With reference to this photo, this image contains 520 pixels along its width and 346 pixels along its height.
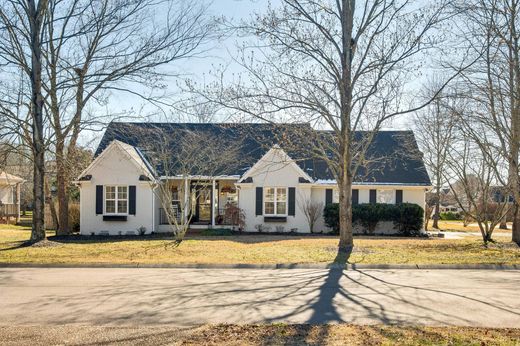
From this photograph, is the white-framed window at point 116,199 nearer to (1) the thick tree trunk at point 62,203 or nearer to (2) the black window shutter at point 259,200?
(1) the thick tree trunk at point 62,203

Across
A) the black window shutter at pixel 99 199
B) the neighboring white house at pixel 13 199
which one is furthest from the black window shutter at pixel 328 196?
the neighboring white house at pixel 13 199

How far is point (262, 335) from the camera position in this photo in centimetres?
645

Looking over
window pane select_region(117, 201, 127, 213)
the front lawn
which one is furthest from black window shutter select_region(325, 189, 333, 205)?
window pane select_region(117, 201, 127, 213)

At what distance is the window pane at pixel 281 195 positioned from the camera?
27.4m

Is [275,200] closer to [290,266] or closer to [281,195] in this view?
[281,195]

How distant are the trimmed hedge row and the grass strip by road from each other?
2009cm

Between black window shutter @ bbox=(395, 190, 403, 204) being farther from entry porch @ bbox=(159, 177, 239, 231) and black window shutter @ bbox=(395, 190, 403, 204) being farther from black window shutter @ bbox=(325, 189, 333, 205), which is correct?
entry porch @ bbox=(159, 177, 239, 231)

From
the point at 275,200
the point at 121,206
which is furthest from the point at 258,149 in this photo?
the point at 121,206

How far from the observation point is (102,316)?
7770 mm

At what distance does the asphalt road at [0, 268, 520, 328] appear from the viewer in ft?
25.0

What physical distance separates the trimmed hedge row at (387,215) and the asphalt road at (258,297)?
13.6 meters

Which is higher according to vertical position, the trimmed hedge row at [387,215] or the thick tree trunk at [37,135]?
the thick tree trunk at [37,135]

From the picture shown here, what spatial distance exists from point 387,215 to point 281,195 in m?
5.71

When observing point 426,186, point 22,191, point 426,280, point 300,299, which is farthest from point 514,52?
point 22,191
